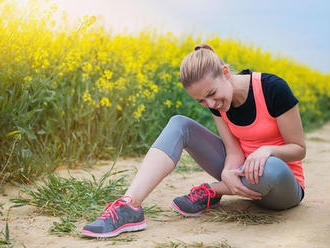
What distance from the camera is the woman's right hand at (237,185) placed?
2203 mm

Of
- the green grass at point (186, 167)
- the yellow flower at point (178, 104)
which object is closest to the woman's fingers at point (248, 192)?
the green grass at point (186, 167)

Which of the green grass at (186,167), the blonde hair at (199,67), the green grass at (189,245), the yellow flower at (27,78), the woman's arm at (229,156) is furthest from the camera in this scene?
the green grass at (186,167)

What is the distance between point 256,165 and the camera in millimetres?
2080

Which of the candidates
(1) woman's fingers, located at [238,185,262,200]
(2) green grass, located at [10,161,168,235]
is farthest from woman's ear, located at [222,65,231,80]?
(2) green grass, located at [10,161,168,235]

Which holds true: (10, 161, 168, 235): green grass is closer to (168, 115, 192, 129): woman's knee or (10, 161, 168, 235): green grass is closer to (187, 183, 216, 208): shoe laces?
(187, 183, 216, 208): shoe laces

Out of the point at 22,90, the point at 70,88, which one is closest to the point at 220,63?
the point at 22,90

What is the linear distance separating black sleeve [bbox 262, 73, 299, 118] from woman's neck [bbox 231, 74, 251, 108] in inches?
4.4

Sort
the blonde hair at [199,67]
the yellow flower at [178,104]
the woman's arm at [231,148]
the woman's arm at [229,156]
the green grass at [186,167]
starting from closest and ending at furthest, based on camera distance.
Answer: the blonde hair at [199,67], the woman's arm at [229,156], the woman's arm at [231,148], the green grass at [186,167], the yellow flower at [178,104]

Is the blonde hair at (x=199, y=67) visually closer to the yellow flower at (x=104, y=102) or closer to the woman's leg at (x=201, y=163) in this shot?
the woman's leg at (x=201, y=163)

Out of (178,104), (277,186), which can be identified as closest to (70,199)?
(277,186)

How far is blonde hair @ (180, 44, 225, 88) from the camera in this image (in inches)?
80.9

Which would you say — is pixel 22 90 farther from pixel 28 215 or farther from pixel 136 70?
pixel 136 70

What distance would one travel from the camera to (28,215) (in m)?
2.54

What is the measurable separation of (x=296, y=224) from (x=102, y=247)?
1.05m
